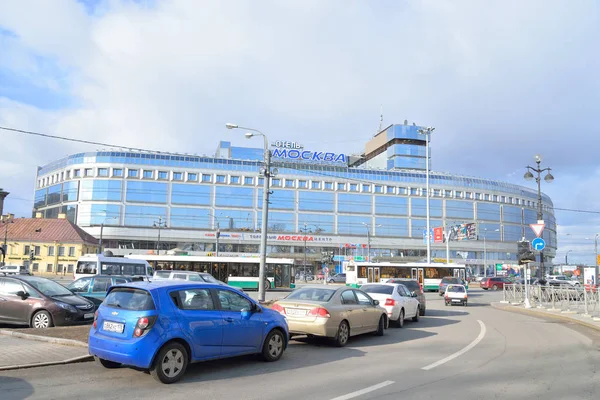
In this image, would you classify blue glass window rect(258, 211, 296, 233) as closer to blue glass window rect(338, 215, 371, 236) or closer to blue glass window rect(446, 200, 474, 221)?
blue glass window rect(338, 215, 371, 236)

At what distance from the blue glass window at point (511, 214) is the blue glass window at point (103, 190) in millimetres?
86426

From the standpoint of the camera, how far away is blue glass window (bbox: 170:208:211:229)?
96375 mm


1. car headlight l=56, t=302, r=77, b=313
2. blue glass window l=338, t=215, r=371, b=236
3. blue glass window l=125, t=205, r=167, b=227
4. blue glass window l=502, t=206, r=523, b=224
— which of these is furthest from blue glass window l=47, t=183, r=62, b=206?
blue glass window l=502, t=206, r=523, b=224

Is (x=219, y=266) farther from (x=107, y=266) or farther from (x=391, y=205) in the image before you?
(x=391, y=205)

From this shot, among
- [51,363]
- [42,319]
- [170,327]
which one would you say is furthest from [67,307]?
[170,327]

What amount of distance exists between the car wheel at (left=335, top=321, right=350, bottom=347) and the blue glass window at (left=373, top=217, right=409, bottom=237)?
93.9 metres

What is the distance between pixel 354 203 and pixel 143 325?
98.7m

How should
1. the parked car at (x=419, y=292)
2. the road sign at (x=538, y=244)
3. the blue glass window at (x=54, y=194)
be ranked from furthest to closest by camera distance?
the blue glass window at (x=54, y=194) < the road sign at (x=538, y=244) < the parked car at (x=419, y=292)

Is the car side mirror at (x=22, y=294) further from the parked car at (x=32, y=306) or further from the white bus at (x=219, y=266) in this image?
the white bus at (x=219, y=266)

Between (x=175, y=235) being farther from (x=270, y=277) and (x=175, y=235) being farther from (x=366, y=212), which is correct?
(x=270, y=277)

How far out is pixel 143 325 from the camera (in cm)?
725

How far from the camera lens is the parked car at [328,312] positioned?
36.4 feet

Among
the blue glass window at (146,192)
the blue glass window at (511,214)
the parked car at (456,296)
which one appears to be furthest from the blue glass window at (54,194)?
the blue glass window at (511,214)

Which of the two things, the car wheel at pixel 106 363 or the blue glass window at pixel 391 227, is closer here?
the car wheel at pixel 106 363
